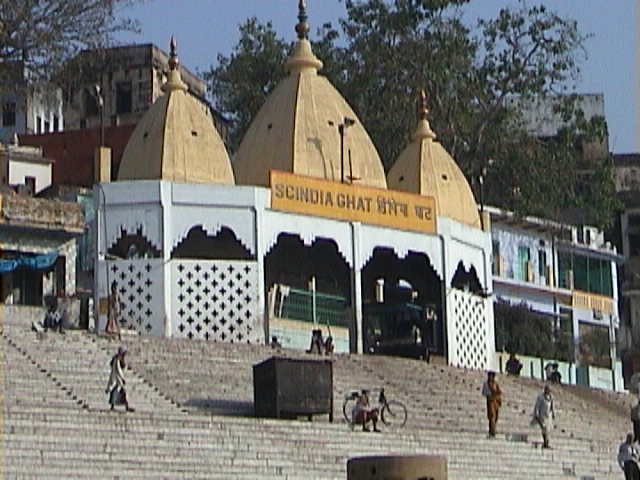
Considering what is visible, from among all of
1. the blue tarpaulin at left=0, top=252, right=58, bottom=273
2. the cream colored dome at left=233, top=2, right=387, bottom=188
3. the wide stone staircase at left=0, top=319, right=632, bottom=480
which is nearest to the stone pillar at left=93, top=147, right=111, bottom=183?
the blue tarpaulin at left=0, top=252, right=58, bottom=273

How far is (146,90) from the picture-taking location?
6994 cm

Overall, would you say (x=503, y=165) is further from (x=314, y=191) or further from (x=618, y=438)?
(x=618, y=438)

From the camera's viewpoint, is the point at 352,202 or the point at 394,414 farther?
the point at 352,202

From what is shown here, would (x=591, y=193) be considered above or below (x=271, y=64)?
below

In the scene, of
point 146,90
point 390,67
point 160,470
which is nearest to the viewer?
point 160,470

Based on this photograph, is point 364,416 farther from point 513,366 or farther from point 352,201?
point 513,366

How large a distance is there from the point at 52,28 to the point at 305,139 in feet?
22.3

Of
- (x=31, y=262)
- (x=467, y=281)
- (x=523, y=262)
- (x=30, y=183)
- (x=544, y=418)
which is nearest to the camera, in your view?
(x=544, y=418)

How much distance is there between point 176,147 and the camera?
145 ft

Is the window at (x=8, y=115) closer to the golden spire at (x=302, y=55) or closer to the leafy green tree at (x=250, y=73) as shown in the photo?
the leafy green tree at (x=250, y=73)

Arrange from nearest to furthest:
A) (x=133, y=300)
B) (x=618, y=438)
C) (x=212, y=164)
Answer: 1. (x=618, y=438)
2. (x=133, y=300)
3. (x=212, y=164)

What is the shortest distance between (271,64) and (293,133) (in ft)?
52.2

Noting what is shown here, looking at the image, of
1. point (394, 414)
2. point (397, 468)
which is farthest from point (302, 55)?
point (397, 468)

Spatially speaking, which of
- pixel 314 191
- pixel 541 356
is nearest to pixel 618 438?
pixel 314 191
